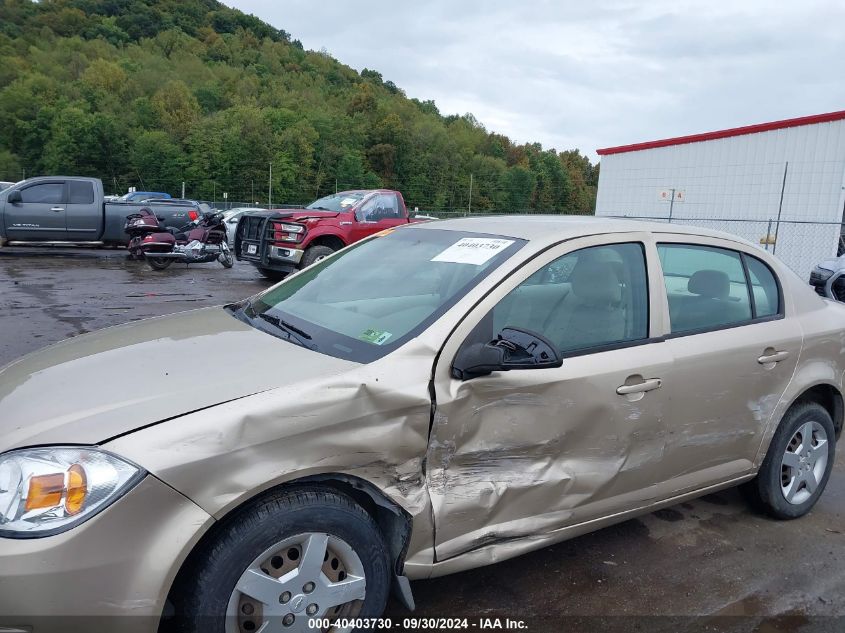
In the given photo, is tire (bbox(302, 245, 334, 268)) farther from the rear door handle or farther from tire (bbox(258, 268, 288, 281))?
the rear door handle

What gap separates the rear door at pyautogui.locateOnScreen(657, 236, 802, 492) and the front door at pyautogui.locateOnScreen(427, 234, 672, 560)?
0.15m

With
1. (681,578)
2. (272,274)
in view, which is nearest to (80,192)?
(272,274)

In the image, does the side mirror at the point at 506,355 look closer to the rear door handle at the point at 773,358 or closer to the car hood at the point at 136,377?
the car hood at the point at 136,377

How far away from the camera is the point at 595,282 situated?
309 centimetres

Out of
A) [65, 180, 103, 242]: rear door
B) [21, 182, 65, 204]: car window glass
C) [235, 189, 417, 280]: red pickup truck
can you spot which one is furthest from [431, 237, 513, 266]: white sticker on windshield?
[21, 182, 65, 204]: car window glass

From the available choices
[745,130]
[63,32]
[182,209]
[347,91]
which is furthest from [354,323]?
[63,32]

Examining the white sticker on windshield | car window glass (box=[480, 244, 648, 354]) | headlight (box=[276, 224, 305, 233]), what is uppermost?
the white sticker on windshield

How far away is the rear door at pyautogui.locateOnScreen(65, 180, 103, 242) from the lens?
14867 millimetres

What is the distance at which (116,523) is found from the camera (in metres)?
1.87

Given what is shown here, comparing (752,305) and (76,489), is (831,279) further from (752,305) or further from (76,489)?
(76,489)

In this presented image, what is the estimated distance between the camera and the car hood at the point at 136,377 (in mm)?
2027

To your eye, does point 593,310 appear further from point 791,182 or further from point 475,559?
point 791,182

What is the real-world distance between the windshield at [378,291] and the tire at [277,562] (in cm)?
57

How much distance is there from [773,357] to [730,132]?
19.5 m
